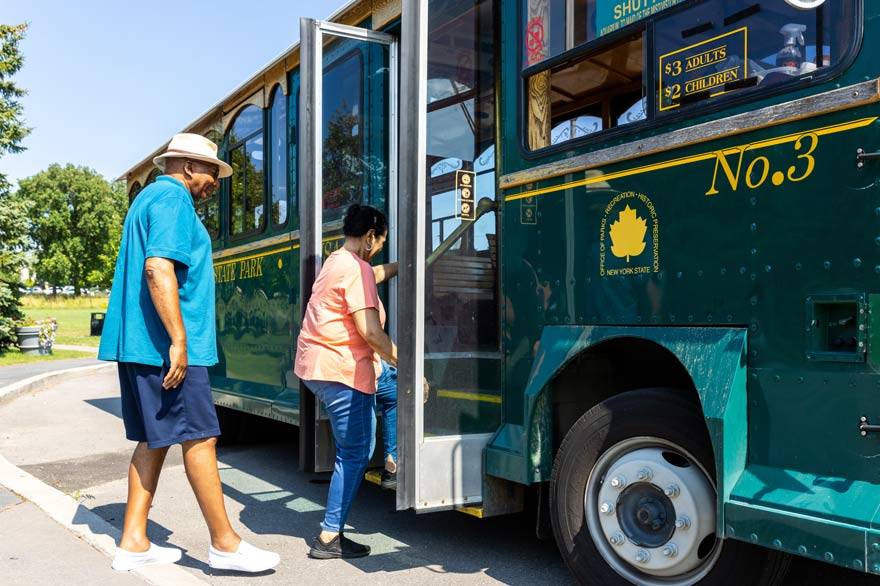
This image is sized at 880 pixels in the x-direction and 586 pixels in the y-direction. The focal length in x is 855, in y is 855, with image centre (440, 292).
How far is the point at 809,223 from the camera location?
2.71 m

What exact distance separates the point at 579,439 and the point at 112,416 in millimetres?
7875

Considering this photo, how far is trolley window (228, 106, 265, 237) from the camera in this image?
6.85m

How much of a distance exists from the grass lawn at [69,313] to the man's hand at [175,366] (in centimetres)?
2031

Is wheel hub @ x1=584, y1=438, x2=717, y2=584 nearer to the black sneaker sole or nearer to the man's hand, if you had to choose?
the black sneaker sole

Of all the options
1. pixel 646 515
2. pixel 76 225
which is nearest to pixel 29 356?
pixel 646 515

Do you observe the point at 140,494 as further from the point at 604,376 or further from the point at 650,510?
the point at 650,510

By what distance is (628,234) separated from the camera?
3.30m

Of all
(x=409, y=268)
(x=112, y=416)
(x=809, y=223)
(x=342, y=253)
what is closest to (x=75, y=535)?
(x=342, y=253)

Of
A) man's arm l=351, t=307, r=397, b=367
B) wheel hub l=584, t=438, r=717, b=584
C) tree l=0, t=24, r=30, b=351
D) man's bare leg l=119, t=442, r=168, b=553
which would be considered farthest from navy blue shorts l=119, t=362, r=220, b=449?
tree l=0, t=24, r=30, b=351

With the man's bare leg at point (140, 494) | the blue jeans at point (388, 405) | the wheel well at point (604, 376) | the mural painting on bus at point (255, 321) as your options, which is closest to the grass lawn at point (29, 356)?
the mural painting on bus at point (255, 321)

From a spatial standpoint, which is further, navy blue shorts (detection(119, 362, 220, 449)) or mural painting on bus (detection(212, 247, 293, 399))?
mural painting on bus (detection(212, 247, 293, 399))

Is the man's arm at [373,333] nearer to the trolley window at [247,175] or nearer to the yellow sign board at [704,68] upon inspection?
the yellow sign board at [704,68]

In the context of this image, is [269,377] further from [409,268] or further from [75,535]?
[409,268]

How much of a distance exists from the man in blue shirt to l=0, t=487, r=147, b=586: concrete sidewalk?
0.15 meters
